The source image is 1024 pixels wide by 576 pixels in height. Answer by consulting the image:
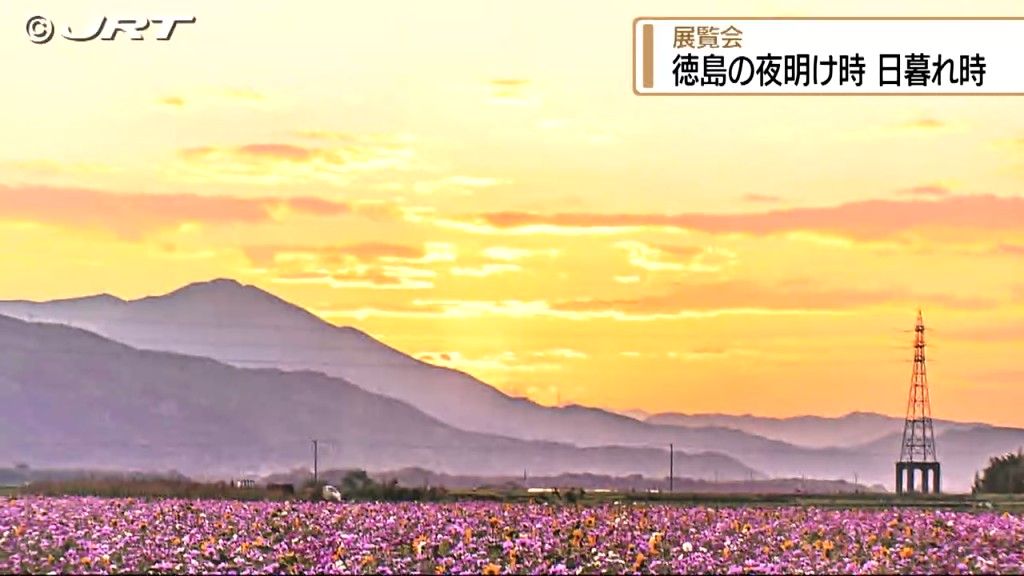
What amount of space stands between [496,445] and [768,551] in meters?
108

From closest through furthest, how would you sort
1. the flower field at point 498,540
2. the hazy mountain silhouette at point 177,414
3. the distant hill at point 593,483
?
the flower field at point 498,540, the distant hill at point 593,483, the hazy mountain silhouette at point 177,414

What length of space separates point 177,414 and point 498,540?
506ft

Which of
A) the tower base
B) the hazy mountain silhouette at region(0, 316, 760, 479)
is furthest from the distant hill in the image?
the hazy mountain silhouette at region(0, 316, 760, 479)

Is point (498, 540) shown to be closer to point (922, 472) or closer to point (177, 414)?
point (922, 472)

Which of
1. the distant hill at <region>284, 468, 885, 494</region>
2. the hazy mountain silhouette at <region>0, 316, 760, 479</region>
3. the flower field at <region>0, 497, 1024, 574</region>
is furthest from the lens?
the hazy mountain silhouette at <region>0, 316, 760, 479</region>

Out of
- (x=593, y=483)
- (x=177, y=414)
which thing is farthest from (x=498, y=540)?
(x=177, y=414)

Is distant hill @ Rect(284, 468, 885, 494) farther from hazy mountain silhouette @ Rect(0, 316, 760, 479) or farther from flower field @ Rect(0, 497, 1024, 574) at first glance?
hazy mountain silhouette @ Rect(0, 316, 760, 479)

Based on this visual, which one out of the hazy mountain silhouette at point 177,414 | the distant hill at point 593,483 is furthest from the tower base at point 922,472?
the hazy mountain silhouette at point 177,414

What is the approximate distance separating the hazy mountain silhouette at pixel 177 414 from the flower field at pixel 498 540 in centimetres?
11130

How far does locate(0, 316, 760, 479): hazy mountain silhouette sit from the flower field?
→ 11130 cm

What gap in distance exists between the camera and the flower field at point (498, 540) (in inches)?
1003

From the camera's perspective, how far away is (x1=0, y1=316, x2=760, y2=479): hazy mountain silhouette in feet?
517

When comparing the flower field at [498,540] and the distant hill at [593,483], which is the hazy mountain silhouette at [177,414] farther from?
the flower field at [498,540]

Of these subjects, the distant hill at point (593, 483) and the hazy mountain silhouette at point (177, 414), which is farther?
the hazy mountain silhouette at point (177, 414)
